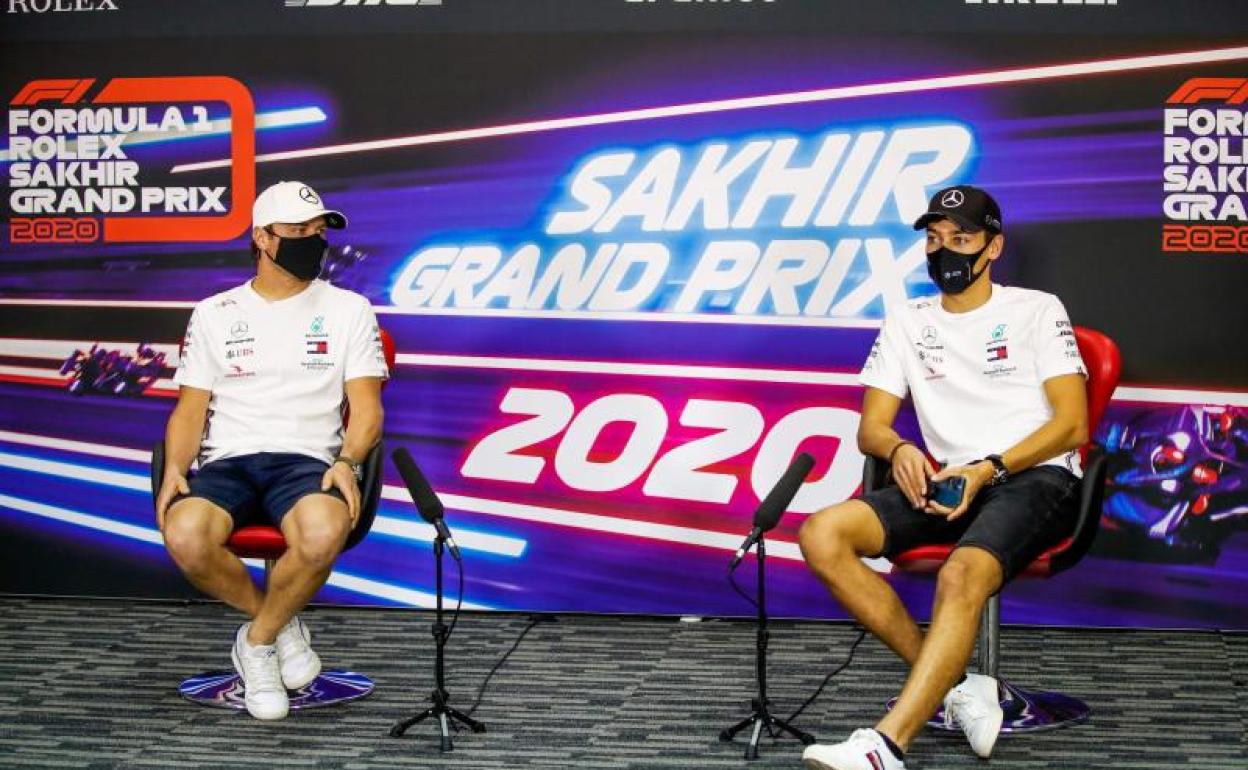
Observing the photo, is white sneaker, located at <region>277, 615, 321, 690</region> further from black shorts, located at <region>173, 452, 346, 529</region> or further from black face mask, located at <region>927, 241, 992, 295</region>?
black face mask, located at <region>927, 241, 992, 295</region>

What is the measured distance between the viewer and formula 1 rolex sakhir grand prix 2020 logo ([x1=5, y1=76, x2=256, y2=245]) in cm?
548

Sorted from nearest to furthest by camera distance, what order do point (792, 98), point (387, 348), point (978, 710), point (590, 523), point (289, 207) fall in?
point (978, 710)
point (289, 207)
point (387, 348)
point (792, 98)
point (590, 523)

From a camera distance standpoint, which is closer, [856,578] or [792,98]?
[856,578]

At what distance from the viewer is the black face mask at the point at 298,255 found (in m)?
4.50

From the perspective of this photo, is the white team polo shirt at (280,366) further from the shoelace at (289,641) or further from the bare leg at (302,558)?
the shoelace at (289,641)

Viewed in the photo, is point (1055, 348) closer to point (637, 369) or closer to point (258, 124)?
point (637, 369)

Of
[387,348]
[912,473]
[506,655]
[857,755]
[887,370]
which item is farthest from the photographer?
[506,655]

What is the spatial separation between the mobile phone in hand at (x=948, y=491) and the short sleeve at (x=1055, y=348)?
0.38 meters

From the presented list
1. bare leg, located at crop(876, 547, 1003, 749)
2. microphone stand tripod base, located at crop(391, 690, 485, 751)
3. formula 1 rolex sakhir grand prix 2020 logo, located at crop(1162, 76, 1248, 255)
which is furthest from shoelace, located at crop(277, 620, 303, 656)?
formula 1 rolex sakhir grand prix 2020 logo, located at crop(1162, 76, 1248, 255)

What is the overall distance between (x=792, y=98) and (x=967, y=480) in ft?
5.49

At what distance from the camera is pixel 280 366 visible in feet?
14.8

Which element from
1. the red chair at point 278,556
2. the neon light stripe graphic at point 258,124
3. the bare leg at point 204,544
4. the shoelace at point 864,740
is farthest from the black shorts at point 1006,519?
the neon light stripe graphic at point 258,124

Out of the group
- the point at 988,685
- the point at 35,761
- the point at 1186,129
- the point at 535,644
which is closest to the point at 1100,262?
the point at 1186,129

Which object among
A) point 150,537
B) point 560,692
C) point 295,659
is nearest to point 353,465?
point 295,659
